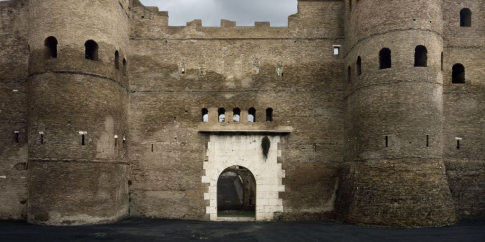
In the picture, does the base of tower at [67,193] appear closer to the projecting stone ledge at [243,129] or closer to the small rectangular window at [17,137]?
the small rectangular window at [17,137]

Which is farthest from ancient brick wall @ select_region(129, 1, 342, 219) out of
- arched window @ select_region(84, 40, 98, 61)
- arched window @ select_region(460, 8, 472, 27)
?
arched window @ select_region(460, 8, 472, 27)

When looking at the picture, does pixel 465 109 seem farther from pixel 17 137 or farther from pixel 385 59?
pixel 17 137

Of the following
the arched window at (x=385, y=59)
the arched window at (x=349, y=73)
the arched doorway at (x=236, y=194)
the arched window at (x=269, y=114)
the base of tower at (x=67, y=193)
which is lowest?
the arched doorway at (x=236, y=194)

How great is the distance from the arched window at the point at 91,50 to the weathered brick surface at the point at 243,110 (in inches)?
13.2

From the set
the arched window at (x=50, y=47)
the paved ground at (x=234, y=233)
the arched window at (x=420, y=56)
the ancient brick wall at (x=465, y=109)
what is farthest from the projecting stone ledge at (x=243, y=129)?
the ancient brick wall at (x=465, y=109)

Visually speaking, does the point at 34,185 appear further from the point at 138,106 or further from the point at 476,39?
the point at 476,39

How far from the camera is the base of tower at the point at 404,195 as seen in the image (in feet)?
43.3

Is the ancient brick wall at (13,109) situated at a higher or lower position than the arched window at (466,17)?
lower

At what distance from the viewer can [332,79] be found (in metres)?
17.2

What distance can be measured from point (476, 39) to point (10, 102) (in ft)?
63.6

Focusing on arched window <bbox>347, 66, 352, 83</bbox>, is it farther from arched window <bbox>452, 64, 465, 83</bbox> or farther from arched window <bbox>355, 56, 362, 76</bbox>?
arched window <bbox>452, 64, 465, 83</bbox>

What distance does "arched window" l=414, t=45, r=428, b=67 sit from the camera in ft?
47.1

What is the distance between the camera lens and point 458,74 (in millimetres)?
16453

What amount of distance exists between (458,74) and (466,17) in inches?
98.3
